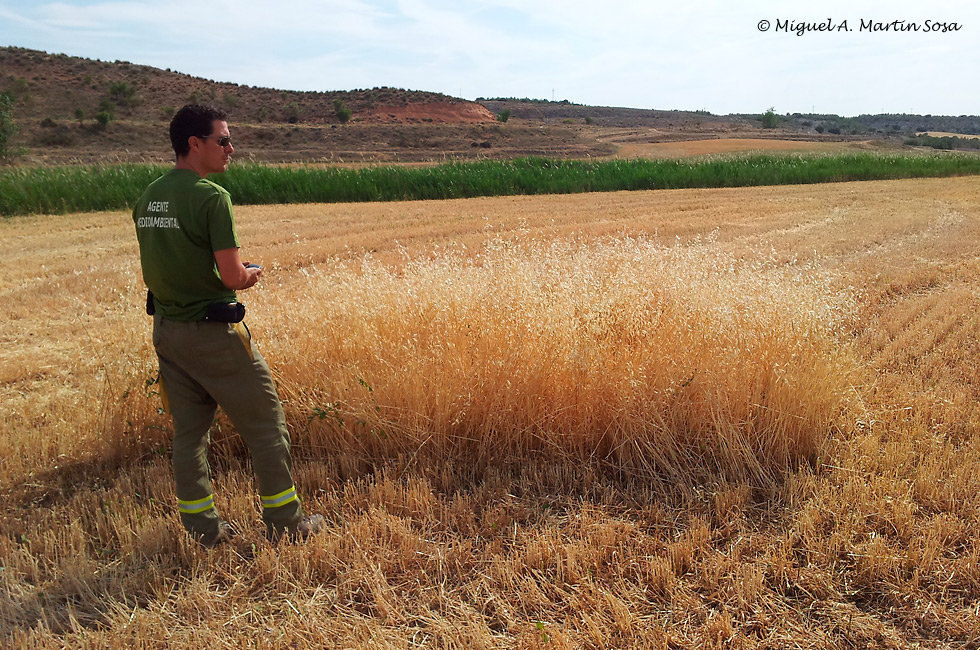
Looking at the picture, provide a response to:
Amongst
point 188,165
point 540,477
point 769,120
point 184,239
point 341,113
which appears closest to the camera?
point 184,239

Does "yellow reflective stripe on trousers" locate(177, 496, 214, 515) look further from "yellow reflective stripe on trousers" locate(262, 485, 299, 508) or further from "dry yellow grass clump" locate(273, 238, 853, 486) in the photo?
"dry yellow grass clump" locate(273, 238, 853, 486)

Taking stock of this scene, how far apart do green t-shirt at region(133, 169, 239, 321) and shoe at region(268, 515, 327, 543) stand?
108 centimetres

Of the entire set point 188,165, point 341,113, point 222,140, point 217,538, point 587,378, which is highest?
point 341,113

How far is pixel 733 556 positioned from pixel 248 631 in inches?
81.0

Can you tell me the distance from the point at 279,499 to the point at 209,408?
58 cm

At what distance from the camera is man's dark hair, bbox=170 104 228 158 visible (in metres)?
2.79

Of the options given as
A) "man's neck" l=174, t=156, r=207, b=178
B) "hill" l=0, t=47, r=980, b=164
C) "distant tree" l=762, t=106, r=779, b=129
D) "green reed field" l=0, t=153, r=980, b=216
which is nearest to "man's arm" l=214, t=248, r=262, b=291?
"man's neck" l=174, t=156, r=207, b=178

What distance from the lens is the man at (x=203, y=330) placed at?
2.74 m

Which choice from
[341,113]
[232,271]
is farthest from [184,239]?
[341,113]

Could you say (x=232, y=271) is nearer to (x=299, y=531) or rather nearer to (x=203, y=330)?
(x=203, y=330)

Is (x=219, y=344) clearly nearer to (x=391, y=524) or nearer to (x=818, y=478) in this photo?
(x=391, y=524)

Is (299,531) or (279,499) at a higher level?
(279,499)

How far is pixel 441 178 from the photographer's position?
25.2m

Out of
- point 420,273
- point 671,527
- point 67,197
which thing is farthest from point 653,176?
point 671,527
